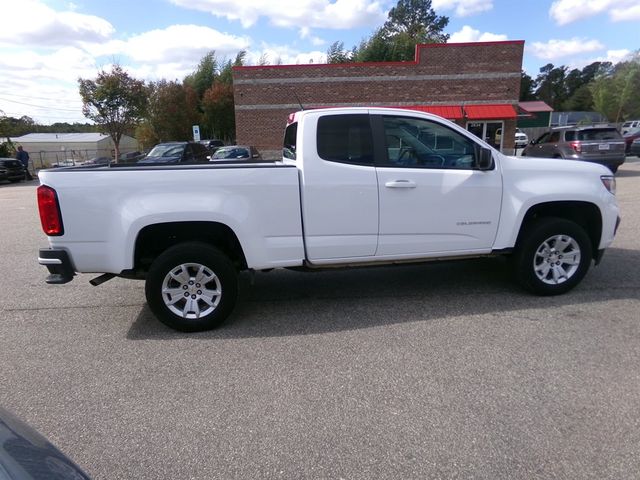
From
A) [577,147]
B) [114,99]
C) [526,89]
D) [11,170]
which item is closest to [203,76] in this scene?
[114,99]

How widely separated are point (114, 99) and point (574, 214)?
35.0 metres

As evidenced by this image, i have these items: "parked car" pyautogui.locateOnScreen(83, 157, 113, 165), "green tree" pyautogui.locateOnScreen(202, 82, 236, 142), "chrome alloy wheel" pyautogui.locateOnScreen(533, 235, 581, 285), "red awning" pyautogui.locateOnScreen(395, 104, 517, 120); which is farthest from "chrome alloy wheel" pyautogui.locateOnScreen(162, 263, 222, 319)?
"green tree" pyautogui.locateOnScreen(202, 82, 236, 142)

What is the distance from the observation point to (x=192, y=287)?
4.38 meters

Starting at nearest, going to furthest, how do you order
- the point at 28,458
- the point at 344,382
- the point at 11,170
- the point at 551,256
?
the point at 28,458, the point at 344,382, the point at 551,256, the point at 11,170

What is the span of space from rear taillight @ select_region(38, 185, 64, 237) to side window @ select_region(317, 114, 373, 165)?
2389 mm

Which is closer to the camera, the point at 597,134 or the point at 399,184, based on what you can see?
the point at 399,184

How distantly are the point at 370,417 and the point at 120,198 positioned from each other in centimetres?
280

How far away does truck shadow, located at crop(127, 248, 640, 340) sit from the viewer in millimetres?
4496

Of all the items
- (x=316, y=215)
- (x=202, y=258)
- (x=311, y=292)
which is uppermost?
(x=316, y=215)

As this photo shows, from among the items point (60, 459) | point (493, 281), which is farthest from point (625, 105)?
point (60, 459)

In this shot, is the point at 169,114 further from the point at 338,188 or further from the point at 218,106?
the point at 338,188

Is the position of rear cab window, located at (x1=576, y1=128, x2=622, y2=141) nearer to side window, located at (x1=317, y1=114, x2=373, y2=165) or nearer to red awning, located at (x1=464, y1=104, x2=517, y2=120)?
red awning, located at (x1=464, y1=104, x2=517, y2=120)

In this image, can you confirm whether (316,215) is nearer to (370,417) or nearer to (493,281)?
(370,417)

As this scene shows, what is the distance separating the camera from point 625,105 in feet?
189
